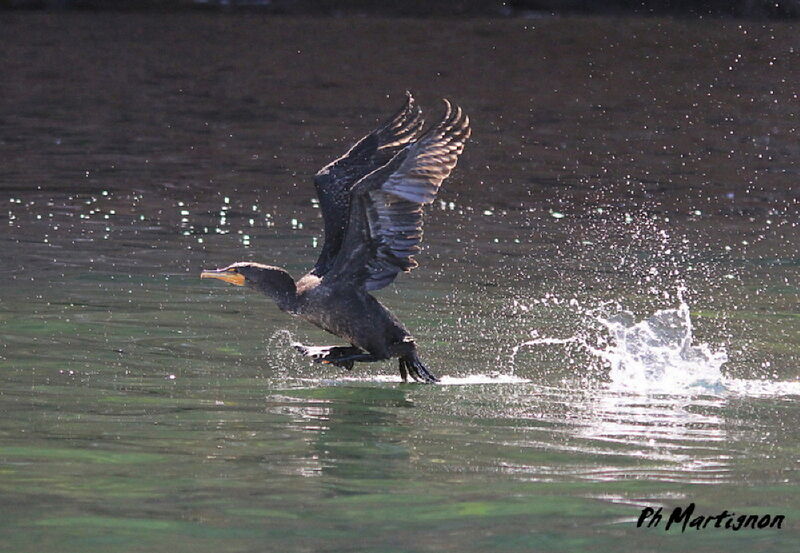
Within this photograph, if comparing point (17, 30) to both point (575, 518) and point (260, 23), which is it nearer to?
point (260, 23)

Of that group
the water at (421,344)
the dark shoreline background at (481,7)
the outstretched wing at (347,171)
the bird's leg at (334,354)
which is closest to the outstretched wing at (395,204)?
the outstretched wing at (347,171)

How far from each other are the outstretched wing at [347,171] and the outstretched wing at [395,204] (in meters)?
0.23

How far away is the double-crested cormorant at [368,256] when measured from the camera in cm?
846

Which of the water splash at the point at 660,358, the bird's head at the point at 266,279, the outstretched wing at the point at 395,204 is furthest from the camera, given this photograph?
the water splash at the point at 660,358

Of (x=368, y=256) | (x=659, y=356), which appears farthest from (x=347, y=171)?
(x=659, y=356)

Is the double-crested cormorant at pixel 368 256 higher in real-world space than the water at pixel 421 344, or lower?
higher

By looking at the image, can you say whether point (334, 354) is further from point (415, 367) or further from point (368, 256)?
point (368, 256)

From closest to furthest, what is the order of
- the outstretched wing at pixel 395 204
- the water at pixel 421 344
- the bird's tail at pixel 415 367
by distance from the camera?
the water at pixel 421 344
the outstretched wing at pixel 395 204
the bird's tail at pixel 415 367

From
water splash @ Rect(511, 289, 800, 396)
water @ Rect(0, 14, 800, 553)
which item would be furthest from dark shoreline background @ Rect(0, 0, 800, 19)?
water splash @ Rect(511, 289, 800, 396)

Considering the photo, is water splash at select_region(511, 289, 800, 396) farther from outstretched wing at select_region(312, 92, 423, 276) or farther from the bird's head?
the bird's head

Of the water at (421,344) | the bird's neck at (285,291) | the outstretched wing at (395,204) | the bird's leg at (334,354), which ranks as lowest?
the water at (421,344)

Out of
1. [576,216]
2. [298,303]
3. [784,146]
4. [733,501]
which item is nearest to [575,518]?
[733,501]

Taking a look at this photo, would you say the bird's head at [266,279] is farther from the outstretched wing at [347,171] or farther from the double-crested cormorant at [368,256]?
the outstretched wing at [347,171]

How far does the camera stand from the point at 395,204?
864 centimetres
